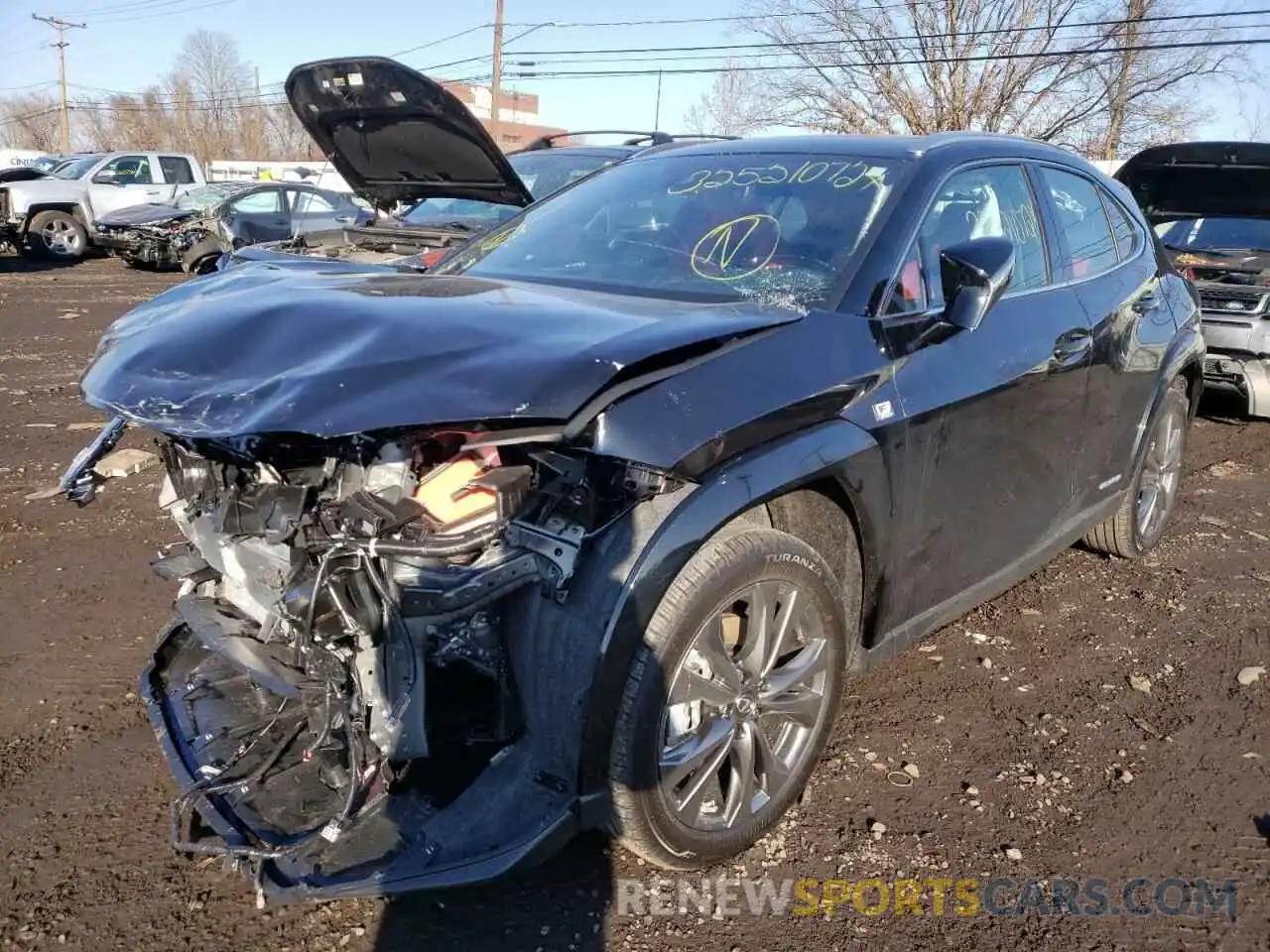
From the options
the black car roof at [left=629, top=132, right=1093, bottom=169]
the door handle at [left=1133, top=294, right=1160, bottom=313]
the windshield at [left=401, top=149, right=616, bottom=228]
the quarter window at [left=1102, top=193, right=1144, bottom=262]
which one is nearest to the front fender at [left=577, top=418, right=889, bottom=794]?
the black car roof at [left=629, top=132, right=1093, bottom=169]

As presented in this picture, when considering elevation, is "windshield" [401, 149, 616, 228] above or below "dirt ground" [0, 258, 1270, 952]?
above

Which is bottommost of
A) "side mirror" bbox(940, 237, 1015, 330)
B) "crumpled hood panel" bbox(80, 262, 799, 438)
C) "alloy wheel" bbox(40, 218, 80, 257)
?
"alloy wheel" bbox(40, 218, 80, 257)

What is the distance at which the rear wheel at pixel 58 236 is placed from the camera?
18453mm

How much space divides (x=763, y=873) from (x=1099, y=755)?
1322 mm

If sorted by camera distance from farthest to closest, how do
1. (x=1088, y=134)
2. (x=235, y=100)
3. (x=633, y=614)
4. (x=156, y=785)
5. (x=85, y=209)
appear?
1. (x=235, y=100)
2. (x=1088, y=134)
3. (x=85, y=209)
4. (x=156, y=785)
5. (x=633, y=614)

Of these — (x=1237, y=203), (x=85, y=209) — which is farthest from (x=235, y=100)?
(x=1237, y=203)

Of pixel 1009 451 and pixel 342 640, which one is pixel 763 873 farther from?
pixel 1009 451

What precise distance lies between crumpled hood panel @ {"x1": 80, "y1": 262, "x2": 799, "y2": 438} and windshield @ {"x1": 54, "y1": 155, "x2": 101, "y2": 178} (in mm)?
19789

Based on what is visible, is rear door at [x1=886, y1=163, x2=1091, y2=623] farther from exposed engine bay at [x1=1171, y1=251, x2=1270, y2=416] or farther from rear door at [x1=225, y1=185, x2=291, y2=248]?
rear door at [x1=225, y1=185, x2=291, y2=248]

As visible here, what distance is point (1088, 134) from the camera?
27031 millimetres

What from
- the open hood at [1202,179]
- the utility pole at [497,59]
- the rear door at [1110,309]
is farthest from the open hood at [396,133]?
the utility pole at [497,59]

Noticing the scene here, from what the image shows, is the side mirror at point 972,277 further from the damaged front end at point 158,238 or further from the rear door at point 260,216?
the damaged front end at point 158,238

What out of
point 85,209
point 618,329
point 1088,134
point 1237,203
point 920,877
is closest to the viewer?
point 618,329

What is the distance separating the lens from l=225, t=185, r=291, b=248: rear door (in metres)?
15.6
